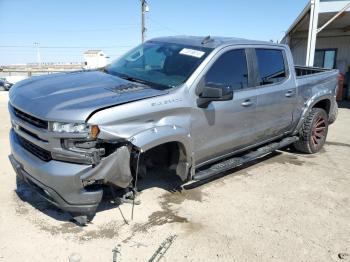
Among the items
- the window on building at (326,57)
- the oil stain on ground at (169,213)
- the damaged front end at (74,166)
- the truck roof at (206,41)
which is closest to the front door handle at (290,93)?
the truck roof at (206,41)

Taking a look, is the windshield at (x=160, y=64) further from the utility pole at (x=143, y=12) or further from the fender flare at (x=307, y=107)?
the utility pole at (x=143, y=12)

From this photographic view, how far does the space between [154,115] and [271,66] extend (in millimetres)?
2551

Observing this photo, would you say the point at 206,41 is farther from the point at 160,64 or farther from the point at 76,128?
the point at 76,128

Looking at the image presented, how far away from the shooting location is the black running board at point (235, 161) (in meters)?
4.57

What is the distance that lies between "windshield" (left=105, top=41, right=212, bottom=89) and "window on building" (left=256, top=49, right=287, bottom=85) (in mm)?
1112

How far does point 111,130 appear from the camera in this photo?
3445 millimetres

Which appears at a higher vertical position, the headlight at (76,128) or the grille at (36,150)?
the headlight at (76,128)

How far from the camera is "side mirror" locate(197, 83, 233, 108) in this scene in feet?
13.4

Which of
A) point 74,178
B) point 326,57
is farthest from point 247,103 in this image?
point 326,57

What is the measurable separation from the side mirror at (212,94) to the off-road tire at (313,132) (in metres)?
2.76

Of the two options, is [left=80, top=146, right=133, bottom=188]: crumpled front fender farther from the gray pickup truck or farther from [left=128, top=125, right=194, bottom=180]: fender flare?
[left=128, top=125, right=194, bottom=180]: fender flare

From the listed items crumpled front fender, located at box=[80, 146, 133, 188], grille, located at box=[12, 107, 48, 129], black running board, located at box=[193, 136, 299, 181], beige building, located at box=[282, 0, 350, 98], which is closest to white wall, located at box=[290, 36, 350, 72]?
beige building, located at box=[282, 0, 350, 98]

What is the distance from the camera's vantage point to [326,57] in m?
18.7

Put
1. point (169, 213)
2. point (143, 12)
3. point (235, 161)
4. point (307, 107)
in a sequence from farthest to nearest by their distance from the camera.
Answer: point (143, 12), point (307, 107), point (235, 161), point (169, 213)
